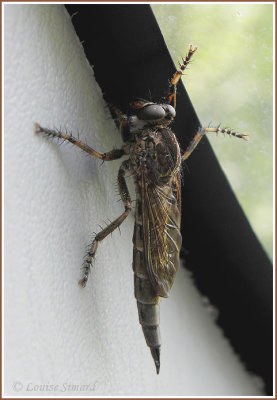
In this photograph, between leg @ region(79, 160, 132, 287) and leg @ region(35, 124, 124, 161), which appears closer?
leg @ region(35, 124, 124, 161)

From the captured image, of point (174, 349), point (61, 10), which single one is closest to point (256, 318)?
point (174, 349)

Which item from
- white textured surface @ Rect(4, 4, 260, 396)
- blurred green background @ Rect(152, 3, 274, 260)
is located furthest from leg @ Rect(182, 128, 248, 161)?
white textured surface @ Rect(4, 4, 260, 396)

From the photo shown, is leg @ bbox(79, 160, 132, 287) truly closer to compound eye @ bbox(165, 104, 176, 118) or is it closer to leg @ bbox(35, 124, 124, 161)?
leg @ bbox(35, 124, 124, 161)

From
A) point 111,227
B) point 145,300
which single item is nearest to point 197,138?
point 111,227

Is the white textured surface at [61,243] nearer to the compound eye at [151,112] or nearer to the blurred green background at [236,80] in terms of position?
the compound eye at [151,112]

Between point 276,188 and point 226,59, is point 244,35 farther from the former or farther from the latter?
point 276,188

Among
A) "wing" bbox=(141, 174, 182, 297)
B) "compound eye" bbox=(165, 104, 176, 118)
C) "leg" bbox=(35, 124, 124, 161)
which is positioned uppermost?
"compound eye" bbox=(165, 104, 176, 118)

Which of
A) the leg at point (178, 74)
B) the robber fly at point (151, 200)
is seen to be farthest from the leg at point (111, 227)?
the leg at point (178, 74)
